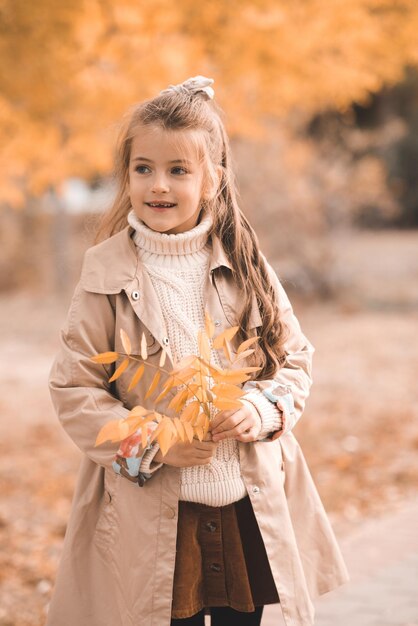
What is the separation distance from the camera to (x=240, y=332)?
2.09m

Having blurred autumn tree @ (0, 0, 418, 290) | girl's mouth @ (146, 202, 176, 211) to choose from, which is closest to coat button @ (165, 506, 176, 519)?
girl's mouth @ (146, 202, 176, 211)

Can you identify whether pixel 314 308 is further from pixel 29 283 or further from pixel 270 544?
pixel 270 544

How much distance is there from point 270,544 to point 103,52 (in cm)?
441

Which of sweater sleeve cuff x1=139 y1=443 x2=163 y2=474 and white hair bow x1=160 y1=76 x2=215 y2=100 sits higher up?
white hair bow x1=160 y1=76 x2=215 y2=100

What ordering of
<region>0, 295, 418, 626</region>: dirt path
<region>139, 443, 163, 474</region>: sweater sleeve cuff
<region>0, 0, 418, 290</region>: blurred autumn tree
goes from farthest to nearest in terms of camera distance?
<region>0, 0, 418, 290</region>: blurred autumn tree, <region>0, 295, 418, 626</region>: dirt path, <region>139, 443, 163, 474</region>: sweater sleeve cuff

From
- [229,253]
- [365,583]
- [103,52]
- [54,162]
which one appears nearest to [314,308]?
[54,162]

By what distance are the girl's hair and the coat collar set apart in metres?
0.07

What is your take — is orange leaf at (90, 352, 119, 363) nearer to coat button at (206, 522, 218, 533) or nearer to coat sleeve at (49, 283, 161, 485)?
coat sleeve at (49, 283, 161, 485)

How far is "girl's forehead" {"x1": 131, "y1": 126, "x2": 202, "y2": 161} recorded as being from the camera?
77.9 inches

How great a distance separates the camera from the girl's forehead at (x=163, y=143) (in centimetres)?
198

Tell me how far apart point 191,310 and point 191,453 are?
37 cm

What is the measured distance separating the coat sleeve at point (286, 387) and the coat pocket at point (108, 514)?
38 cm

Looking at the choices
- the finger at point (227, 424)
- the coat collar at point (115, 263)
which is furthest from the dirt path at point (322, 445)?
the coat collar at point (115, 263)

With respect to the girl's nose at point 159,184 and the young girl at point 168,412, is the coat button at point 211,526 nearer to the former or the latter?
the young girl at point 168,412
